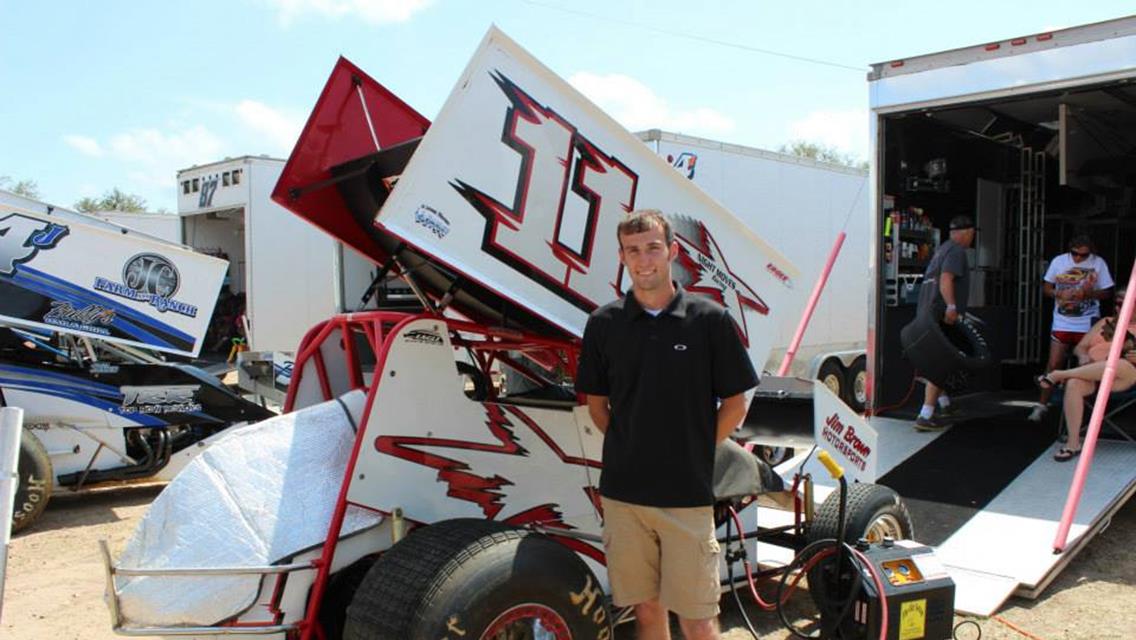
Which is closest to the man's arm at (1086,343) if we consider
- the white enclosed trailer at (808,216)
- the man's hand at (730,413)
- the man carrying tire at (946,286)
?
the man carrying tire at (946,286)

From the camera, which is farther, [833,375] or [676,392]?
[833,375]

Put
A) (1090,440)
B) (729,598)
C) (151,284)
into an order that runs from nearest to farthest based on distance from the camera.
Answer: (729,598), (1090,440), (151,284)

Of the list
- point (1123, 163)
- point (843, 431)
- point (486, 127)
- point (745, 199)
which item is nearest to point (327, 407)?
point (486, 127)

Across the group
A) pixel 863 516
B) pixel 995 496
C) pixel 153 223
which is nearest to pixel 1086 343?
pixel 995 496

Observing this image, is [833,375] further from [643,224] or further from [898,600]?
[643,224]

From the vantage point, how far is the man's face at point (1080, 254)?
8.03 meters

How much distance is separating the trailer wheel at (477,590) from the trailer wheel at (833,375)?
9.18 meters

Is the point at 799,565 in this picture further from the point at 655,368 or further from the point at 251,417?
the point at 251,417

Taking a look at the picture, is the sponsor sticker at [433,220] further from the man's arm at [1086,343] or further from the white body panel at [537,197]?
the man's arm at [1086,343]

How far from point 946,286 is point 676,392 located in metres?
5.58

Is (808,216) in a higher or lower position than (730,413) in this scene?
higher

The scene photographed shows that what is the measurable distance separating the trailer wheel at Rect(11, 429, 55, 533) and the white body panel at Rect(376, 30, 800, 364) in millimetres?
4851

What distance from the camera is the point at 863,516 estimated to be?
423 cm

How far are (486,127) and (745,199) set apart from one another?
8.75 m
